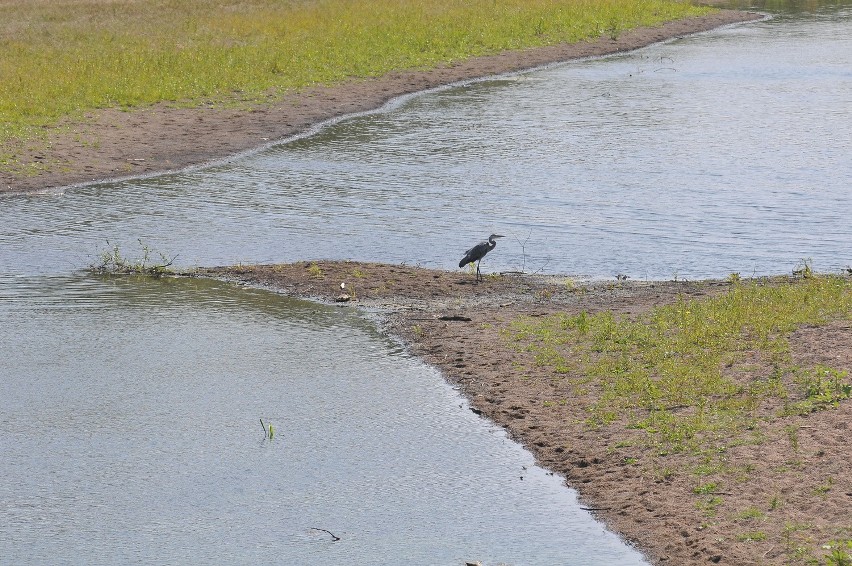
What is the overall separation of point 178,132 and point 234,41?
43.1 ft

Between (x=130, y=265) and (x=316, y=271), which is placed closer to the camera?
(x=316, y=271)

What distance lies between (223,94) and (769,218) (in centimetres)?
1780

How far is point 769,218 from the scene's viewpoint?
70.2 feet

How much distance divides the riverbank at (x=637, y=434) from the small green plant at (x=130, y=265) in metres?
2.07

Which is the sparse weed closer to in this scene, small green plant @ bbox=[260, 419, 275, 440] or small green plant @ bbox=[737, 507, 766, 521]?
small green plant @ bbox=[260, 419, 275, 440]

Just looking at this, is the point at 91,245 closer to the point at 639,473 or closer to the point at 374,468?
the point at 374,468

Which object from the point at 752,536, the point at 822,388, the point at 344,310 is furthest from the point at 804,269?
the point at 752,536

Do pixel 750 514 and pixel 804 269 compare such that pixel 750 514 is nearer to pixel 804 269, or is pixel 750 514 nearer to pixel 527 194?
pixel 804 269

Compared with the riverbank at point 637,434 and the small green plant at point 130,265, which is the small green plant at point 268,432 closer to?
the riverbank at point 637,434

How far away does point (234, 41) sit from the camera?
139ft

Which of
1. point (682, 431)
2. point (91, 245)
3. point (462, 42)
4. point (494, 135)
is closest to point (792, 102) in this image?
point (494, 135)

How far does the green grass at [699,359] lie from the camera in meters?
11.6

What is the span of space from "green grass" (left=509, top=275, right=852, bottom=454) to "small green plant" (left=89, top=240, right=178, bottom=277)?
6117 millimetres

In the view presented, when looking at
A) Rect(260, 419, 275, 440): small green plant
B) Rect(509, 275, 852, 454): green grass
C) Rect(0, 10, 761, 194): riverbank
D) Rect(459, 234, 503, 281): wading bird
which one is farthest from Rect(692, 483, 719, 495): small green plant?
Rect(0, 10, 761, 194): riverbank
